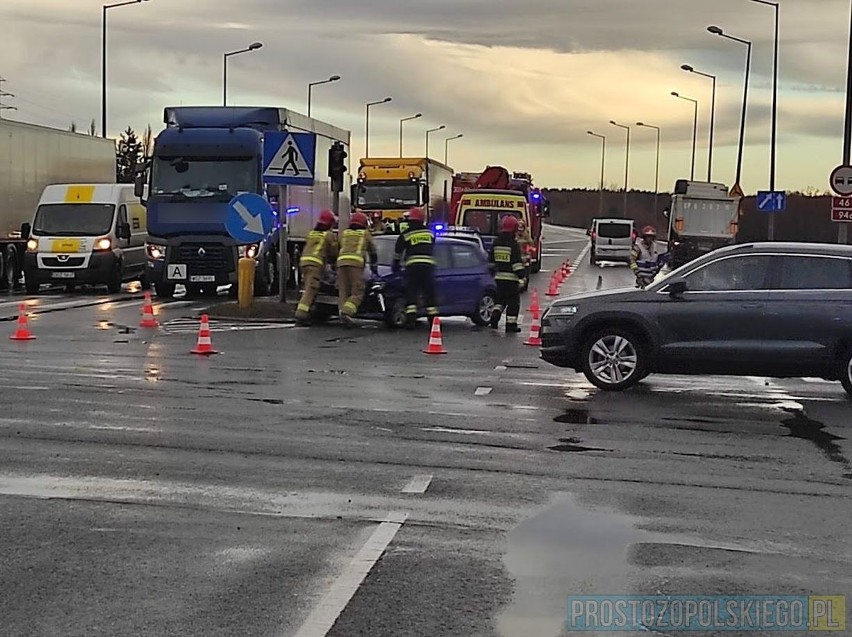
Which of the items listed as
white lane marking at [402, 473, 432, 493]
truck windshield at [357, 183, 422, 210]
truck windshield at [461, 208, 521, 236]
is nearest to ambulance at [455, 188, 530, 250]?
truck windshield at [461, 208, 521, 236]

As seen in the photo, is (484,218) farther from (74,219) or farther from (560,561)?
(560,561)

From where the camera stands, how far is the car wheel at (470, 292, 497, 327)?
22.1 meters

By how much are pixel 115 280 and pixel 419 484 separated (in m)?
23.7

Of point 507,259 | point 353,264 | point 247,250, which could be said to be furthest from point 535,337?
point 247,250

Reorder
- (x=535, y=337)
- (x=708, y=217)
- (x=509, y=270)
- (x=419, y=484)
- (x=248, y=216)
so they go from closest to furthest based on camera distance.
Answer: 1. (x=419, y=484)
2. (x=535, y=337)
3. (x=509, y=270)
4. (x=248, y=216)
5. (x=708, y=217)

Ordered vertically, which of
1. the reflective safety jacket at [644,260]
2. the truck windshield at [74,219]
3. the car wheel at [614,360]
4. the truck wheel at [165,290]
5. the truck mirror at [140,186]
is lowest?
the truck wheel at [165,290]

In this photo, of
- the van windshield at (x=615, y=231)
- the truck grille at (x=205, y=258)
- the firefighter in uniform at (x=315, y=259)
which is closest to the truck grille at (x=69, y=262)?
the truck grille at (x=205, y=258)

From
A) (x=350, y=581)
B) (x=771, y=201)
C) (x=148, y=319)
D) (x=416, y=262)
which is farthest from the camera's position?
(x=771, y=201)

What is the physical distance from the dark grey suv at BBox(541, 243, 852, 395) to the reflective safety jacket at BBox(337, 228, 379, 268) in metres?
6.44

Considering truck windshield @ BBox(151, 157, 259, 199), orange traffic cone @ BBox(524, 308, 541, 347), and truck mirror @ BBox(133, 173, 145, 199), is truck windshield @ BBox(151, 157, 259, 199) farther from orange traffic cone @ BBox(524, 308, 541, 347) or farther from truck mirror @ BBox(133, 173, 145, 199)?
orange traffic cone @ BBox(524, 308, 541, 347)

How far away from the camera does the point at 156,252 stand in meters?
28.2

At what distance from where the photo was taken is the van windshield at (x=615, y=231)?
5634cm

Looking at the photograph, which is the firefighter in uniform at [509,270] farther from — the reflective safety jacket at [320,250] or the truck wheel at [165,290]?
the truck wheel at [165,290]

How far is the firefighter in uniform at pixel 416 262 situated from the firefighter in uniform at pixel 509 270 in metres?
1.06
